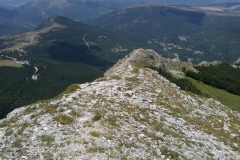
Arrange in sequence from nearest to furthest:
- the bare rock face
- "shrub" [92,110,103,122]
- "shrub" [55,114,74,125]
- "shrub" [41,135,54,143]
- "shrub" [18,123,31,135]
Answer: the bare rock face, "shrub" [41,135,54,143], "shrub" [18,123,31,135], "shrub" [55,114,74,125], "shrub" [92,110,103,122]

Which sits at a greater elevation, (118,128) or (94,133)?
(94,133)

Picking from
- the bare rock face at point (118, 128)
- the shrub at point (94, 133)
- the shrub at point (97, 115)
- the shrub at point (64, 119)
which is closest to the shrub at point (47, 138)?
the bare rock face at point (118, 128)

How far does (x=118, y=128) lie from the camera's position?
3350cm

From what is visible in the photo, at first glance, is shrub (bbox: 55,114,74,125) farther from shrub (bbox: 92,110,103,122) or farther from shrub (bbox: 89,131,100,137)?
shrub (bbox: 89,131,100,137)

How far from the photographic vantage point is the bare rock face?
29047 millimetres

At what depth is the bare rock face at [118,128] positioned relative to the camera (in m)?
29.0

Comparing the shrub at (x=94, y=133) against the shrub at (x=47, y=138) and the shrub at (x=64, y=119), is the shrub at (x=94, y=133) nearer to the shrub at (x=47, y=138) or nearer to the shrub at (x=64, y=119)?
the shrub at (x=64, y=119)

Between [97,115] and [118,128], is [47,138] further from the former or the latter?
[118,128]

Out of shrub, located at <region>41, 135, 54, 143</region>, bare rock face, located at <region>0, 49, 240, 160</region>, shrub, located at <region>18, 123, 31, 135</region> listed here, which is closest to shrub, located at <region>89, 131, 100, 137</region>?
bare rock face, located at <region>0, 49, 240, 160</region>

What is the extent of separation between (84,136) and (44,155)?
478 cm

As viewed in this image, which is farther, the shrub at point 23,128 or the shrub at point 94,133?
the shrub at point 23,128

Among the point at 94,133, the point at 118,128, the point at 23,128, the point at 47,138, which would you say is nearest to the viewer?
the point at 47,138

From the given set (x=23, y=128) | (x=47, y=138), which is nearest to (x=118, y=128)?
(x=47, y=138)

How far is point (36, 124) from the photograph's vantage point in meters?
33.3
